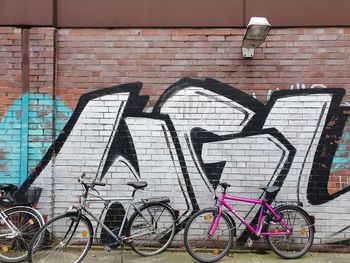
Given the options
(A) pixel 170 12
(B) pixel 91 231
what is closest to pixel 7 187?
(B) pixel 91 231

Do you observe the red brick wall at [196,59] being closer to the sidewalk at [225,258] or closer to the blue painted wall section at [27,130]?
the blue painted wall section at [27,130]

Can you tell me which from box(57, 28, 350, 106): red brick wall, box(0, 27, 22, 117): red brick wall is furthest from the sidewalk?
box(0, 27, 22, 117): red brick wall

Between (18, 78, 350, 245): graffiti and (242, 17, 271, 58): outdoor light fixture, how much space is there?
0.56 m

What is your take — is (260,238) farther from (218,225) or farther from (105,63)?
(105,63)

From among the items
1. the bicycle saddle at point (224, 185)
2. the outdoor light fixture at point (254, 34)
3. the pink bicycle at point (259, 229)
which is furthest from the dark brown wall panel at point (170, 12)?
the pink bicycle at point (259, 229)

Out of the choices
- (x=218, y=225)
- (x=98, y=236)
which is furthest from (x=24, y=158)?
(x=218, y=225)

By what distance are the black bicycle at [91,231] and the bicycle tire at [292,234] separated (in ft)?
4.30

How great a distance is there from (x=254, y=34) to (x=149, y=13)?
1510mm

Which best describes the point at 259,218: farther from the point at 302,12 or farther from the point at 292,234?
the point at 302,12

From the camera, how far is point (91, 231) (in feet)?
17.3

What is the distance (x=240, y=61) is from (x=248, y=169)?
1465mm

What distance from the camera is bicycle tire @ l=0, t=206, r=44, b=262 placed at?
547 cm

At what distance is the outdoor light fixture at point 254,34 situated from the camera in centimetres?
506

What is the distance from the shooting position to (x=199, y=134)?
5.86 m
